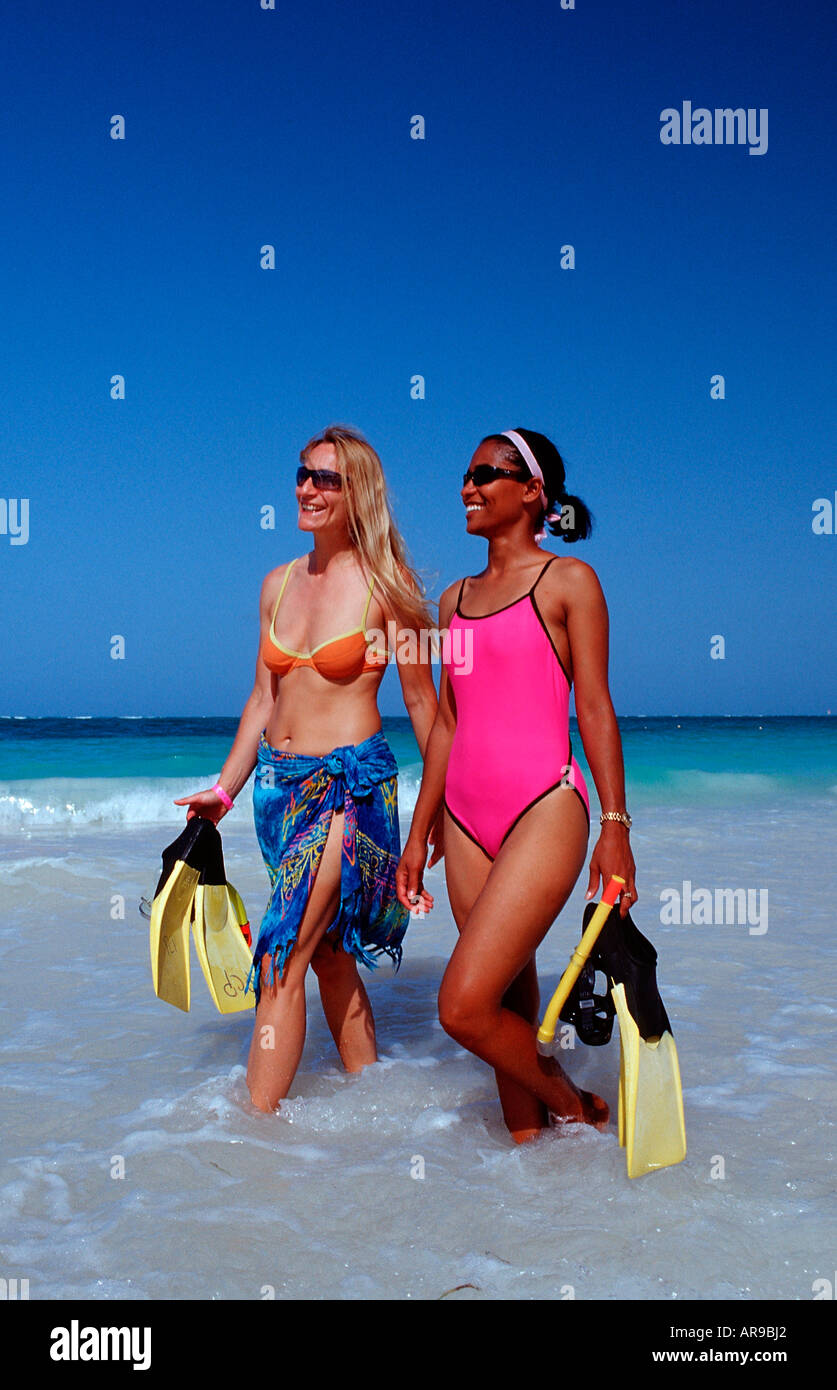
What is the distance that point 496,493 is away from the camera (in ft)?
11.6

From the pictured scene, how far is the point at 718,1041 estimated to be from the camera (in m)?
4.75

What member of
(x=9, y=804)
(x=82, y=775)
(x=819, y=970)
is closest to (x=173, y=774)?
(x=82, y=775)

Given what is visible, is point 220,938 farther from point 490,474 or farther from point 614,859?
point 490,474

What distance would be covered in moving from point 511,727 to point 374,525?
39.9 inches

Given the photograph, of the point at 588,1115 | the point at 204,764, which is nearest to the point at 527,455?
the point at 588,1115

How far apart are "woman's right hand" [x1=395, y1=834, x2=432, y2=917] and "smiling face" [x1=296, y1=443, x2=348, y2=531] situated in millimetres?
1185

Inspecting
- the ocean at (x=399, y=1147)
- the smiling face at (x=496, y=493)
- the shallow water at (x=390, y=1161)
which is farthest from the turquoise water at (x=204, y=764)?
the smiling face at (x=496, y=493)

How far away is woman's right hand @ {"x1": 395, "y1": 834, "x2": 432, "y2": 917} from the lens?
3.69 m

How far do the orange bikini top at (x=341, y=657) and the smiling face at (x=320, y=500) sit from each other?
285mm

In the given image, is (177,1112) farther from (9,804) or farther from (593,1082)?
(9,804)

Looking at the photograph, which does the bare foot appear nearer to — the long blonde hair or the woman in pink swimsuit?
the woman in pink swimsuit

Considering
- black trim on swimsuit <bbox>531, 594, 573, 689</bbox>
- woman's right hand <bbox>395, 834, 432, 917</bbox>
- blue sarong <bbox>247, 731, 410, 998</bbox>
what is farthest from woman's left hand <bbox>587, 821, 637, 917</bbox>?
blue sarong <bbox>247, 731, 410, 998</bbox>

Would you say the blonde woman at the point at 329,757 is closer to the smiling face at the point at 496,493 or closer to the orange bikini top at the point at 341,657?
the orange bikini top at the point at 341,657
